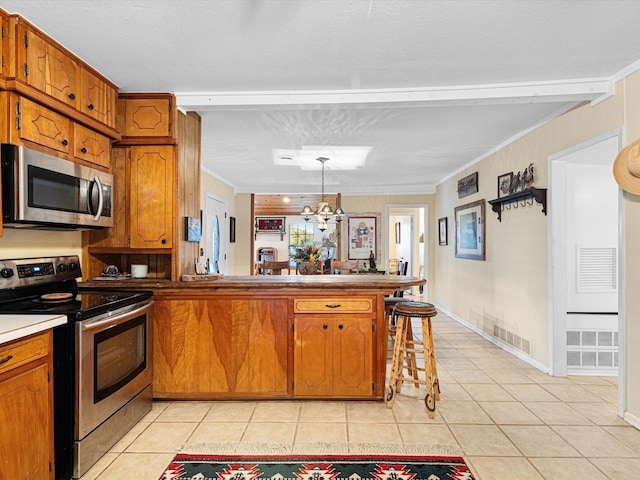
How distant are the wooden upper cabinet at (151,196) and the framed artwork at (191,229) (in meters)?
0.17

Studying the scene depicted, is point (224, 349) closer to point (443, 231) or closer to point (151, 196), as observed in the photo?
point (151, 196)

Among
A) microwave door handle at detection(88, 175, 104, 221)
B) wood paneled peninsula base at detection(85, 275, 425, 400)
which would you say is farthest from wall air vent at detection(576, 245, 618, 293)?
microwave door handle at detection(88, 175, 104, 221)

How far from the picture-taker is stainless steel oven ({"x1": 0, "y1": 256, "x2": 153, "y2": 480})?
1.81m

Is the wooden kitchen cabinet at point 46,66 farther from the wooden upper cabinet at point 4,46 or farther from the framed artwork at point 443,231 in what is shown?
the framed artwork at point 443,231

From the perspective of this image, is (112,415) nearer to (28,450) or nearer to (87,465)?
(87,465)

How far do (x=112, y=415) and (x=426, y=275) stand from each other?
6.05 m

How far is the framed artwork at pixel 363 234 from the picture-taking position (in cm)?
735

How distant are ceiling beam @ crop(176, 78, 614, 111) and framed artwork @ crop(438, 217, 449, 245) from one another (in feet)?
12.0

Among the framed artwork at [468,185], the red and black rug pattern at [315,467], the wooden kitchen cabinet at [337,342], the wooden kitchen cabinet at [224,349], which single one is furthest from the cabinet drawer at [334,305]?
the framed artwork at [468,185]

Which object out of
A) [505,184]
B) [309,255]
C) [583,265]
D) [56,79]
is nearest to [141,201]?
[56,79]

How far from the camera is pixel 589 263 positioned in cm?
333

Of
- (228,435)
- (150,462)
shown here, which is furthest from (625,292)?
(150,462)

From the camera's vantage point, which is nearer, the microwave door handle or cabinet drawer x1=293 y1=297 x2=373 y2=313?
the microwave door handle

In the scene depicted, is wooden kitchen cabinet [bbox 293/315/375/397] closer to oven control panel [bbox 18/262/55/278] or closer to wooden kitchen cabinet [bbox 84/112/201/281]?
wooden kitchen cabinet [bbox 84/112/201/281]
